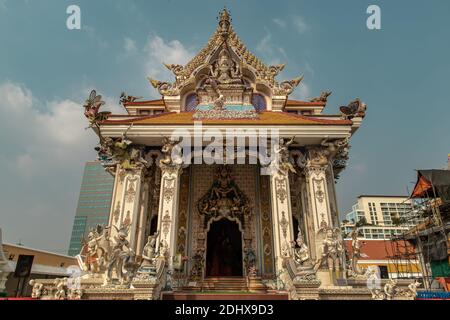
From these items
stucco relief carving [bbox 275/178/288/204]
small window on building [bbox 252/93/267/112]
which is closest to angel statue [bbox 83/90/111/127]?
small window on building [bbox 252/93/267/112]

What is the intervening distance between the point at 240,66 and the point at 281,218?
25.2ft

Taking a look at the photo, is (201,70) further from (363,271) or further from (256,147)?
(363,271)

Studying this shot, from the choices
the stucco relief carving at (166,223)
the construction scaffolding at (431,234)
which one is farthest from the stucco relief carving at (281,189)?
the construction scaffolding at (431,234)

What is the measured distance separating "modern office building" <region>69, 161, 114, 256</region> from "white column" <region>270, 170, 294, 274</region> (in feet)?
210

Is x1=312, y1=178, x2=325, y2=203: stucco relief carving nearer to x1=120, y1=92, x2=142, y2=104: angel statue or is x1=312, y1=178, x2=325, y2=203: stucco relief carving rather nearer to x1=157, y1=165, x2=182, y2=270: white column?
x1=157, y1=165, x2=182, y2=270: white column

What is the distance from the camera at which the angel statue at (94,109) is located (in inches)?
415

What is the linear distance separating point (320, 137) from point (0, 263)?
492 inches

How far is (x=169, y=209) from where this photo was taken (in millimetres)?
9883

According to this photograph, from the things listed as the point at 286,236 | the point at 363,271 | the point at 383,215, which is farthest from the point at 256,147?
the point at 383,215

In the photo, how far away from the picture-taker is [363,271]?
30.9 ft

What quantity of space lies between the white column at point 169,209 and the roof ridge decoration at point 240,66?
4739 mm

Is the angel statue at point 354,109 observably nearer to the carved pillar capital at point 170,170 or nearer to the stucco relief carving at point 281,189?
the stucco relief carving at point 281,189

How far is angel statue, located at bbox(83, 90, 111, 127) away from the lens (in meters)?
10.5
